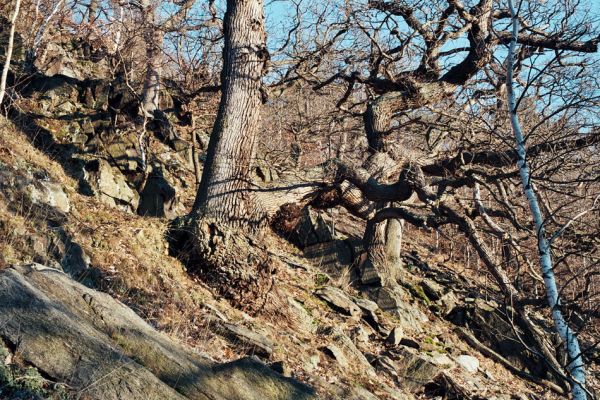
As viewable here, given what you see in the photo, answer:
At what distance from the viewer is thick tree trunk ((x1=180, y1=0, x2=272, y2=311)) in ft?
27.5

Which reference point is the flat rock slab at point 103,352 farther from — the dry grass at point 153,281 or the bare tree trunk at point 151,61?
the bare tree trunk at point 151,61

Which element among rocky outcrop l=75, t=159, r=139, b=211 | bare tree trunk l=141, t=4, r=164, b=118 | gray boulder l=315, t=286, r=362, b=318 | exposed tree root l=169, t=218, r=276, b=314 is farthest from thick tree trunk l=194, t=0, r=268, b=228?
bare tree trunk l=141, t=4, r=164, b=118

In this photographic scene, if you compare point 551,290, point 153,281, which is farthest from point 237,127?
point 551,290

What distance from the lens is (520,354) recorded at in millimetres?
11375

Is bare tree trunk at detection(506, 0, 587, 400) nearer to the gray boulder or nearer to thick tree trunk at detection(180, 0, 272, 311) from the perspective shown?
thick tree trunk at detection(180, 0, 272, 311)

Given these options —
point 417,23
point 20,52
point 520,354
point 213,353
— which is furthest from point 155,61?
point 520,354

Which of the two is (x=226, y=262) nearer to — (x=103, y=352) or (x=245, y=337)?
(x=245, y=337)

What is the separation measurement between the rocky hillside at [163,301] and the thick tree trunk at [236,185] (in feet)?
1.18

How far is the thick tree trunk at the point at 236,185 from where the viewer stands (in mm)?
8367

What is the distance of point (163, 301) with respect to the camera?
7199mm

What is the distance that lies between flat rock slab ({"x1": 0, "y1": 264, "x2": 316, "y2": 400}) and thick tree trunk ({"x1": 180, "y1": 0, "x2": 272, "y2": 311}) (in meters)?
3.58

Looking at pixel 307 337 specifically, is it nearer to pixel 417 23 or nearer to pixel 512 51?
pixel 512 51

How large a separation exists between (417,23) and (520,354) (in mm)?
6732

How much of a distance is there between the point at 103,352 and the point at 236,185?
4.80 m
